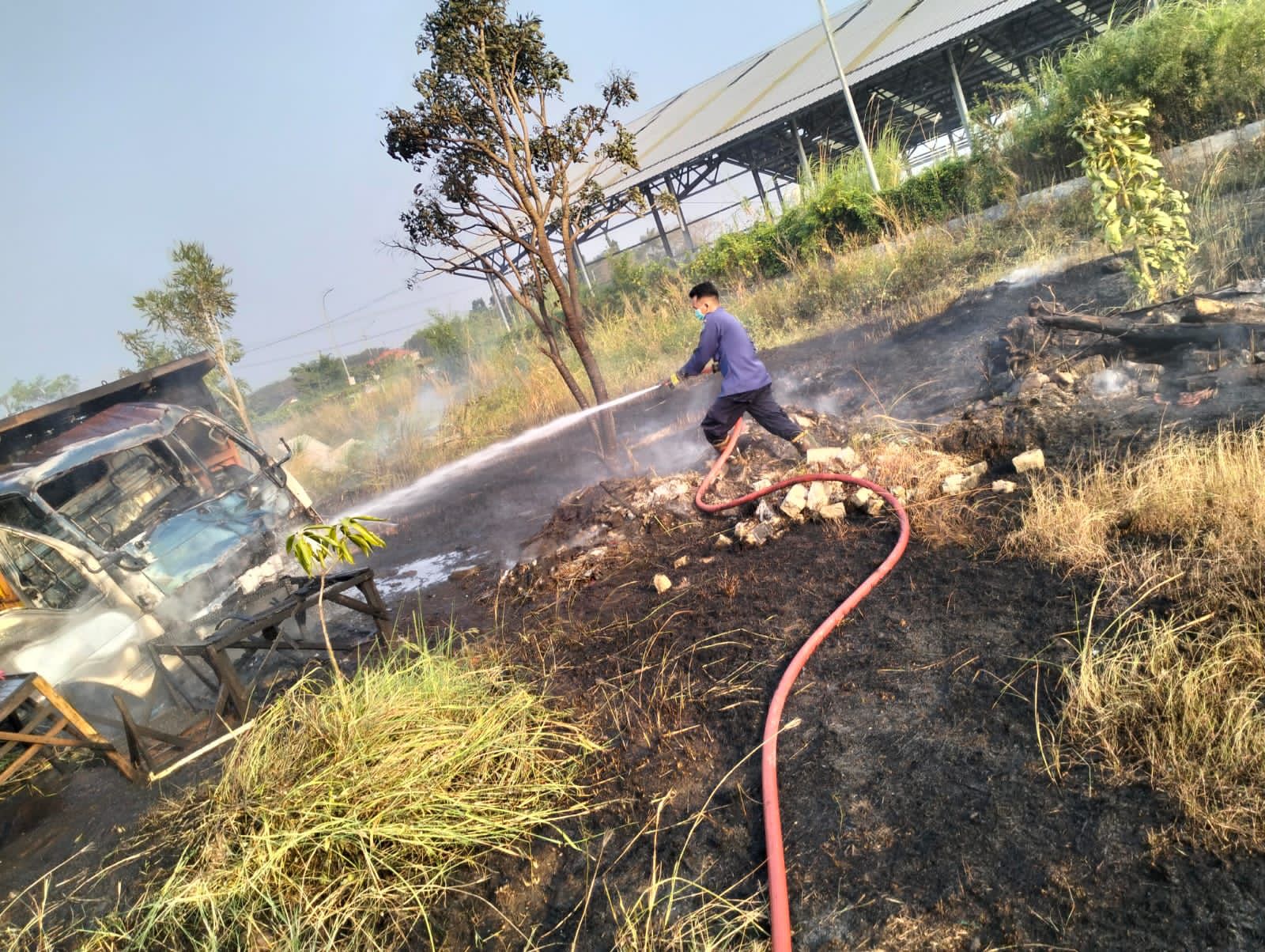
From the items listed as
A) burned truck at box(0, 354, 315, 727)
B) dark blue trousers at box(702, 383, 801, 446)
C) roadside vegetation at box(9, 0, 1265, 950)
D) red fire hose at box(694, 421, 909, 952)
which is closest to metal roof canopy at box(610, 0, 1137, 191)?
Result: dark blue trousers at box(702, 383, 801, 446)

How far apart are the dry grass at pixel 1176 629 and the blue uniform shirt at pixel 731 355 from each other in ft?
8.03

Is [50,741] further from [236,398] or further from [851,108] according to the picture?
[851,108]

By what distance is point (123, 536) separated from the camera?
523cm

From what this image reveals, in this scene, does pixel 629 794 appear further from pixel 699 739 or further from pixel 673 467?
pixel 673 467

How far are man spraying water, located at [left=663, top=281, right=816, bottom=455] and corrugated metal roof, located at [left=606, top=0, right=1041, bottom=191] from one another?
→ 8556mm

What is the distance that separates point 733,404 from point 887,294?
5.67 metres

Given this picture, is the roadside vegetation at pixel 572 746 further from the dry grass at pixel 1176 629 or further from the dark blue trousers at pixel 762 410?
the dark blue trousers at pixel 762 410

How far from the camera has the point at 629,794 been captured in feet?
8.75

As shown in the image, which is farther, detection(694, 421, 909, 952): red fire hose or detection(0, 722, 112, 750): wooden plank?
detection(0, 722, 112, 750): wooden plank

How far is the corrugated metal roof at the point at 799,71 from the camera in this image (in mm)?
14859

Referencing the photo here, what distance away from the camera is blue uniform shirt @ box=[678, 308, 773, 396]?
5.56m

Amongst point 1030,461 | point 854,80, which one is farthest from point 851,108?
point 1030,461

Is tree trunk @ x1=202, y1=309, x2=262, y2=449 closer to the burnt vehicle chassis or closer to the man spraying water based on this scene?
the burnt vehicle chassis

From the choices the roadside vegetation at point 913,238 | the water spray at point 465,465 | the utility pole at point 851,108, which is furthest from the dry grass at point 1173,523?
the utility pole at point 851,108
